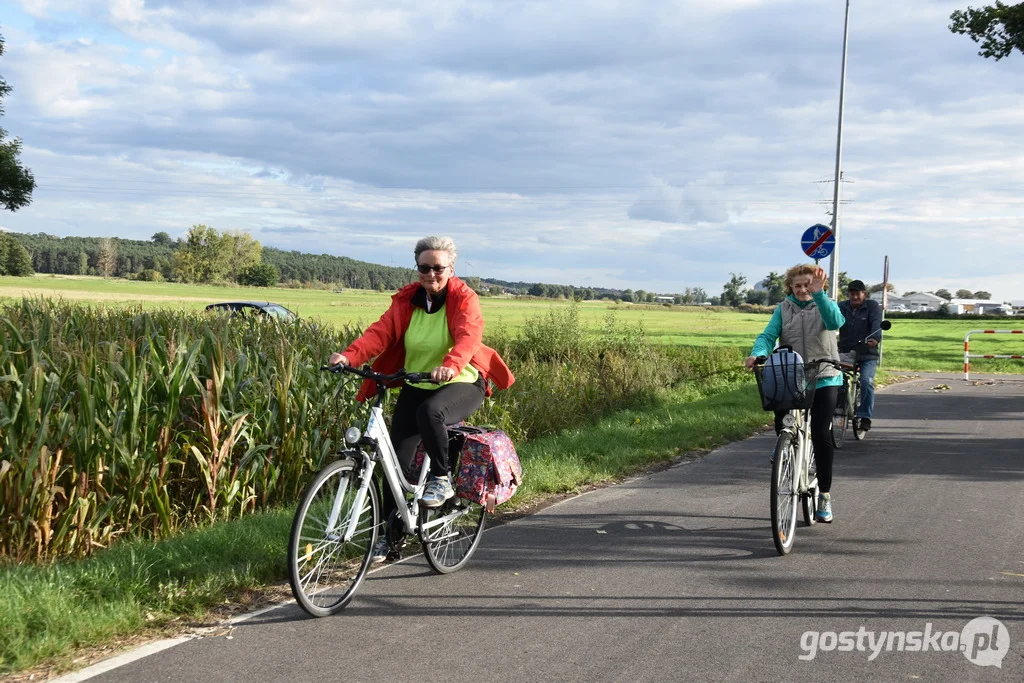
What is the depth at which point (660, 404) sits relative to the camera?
17062 mm

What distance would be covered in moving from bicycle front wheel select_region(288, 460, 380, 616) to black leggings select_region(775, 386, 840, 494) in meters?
3.29

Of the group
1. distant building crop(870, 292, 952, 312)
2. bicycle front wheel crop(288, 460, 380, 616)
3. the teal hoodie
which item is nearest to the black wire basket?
the teal hoodie

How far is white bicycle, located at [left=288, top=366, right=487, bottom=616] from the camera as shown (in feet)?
15.6

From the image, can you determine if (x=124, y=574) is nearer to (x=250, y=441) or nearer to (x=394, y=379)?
(x=394, y=379)

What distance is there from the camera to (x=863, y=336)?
12930mm

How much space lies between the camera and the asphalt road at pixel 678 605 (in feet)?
13.9

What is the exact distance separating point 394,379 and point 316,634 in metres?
1.39

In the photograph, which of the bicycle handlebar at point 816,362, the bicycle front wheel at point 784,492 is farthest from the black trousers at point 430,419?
the bicycle handlebar at point 816,362

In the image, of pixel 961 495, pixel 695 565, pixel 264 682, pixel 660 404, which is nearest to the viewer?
pixel 264 682

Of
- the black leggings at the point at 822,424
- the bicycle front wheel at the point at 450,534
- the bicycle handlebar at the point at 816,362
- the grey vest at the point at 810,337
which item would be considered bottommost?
the bicycle front wheel at the point at 450,534

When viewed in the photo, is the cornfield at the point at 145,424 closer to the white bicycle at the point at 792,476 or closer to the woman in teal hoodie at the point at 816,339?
the white bicycle at the point at 792,476

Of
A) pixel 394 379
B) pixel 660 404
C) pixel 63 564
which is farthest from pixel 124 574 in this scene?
pixel 660 404

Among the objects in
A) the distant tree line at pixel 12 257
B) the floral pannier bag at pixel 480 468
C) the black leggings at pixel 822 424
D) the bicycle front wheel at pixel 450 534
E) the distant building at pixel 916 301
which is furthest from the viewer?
the distant building at pixel 916 301

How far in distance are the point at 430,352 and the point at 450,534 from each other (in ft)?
3.72
